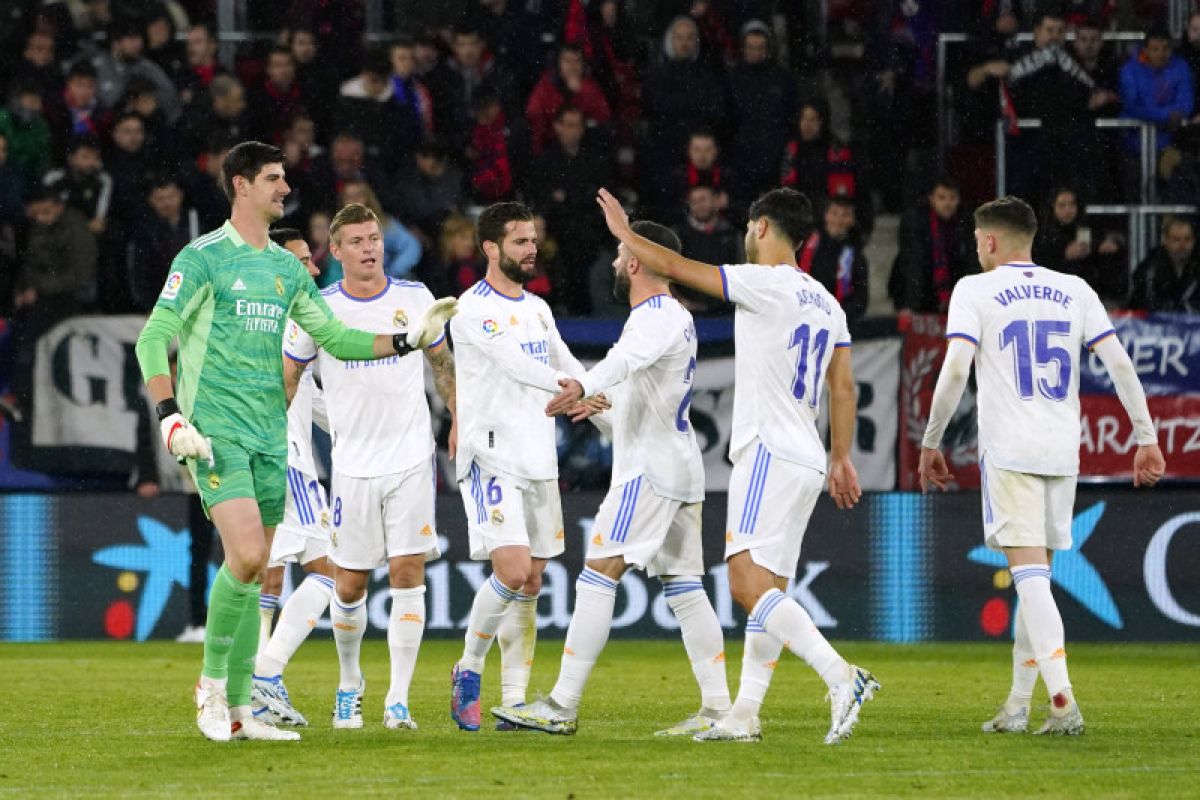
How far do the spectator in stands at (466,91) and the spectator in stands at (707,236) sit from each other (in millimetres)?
2178

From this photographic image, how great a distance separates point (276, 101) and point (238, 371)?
952 cm

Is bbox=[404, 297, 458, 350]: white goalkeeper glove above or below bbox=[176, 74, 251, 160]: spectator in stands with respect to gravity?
below

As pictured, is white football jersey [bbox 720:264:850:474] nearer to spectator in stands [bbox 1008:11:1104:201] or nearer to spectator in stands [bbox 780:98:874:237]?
spectator in stands [bbox 780:98:874:237]

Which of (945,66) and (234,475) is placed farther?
(945,66)

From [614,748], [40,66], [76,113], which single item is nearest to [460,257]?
[76,113]

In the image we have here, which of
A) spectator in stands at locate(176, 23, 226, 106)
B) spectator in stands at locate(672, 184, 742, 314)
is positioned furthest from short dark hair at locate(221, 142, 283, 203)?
spectator in stands at locate(176, 23, 226, 106)

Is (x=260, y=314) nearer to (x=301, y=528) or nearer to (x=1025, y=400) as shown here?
(x=301, y=528)

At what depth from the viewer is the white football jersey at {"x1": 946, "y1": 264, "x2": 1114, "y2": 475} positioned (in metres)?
9.03

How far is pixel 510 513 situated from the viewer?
9070 mm

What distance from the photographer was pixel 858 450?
47.2ft

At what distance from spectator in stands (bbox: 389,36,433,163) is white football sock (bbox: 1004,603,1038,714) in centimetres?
927

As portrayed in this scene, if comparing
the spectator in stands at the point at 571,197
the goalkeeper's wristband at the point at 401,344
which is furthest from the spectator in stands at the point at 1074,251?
the goalkeeper's wristband at the point at 401,344

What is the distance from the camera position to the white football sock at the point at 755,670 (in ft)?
27.9

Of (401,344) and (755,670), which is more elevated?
(401,344)
